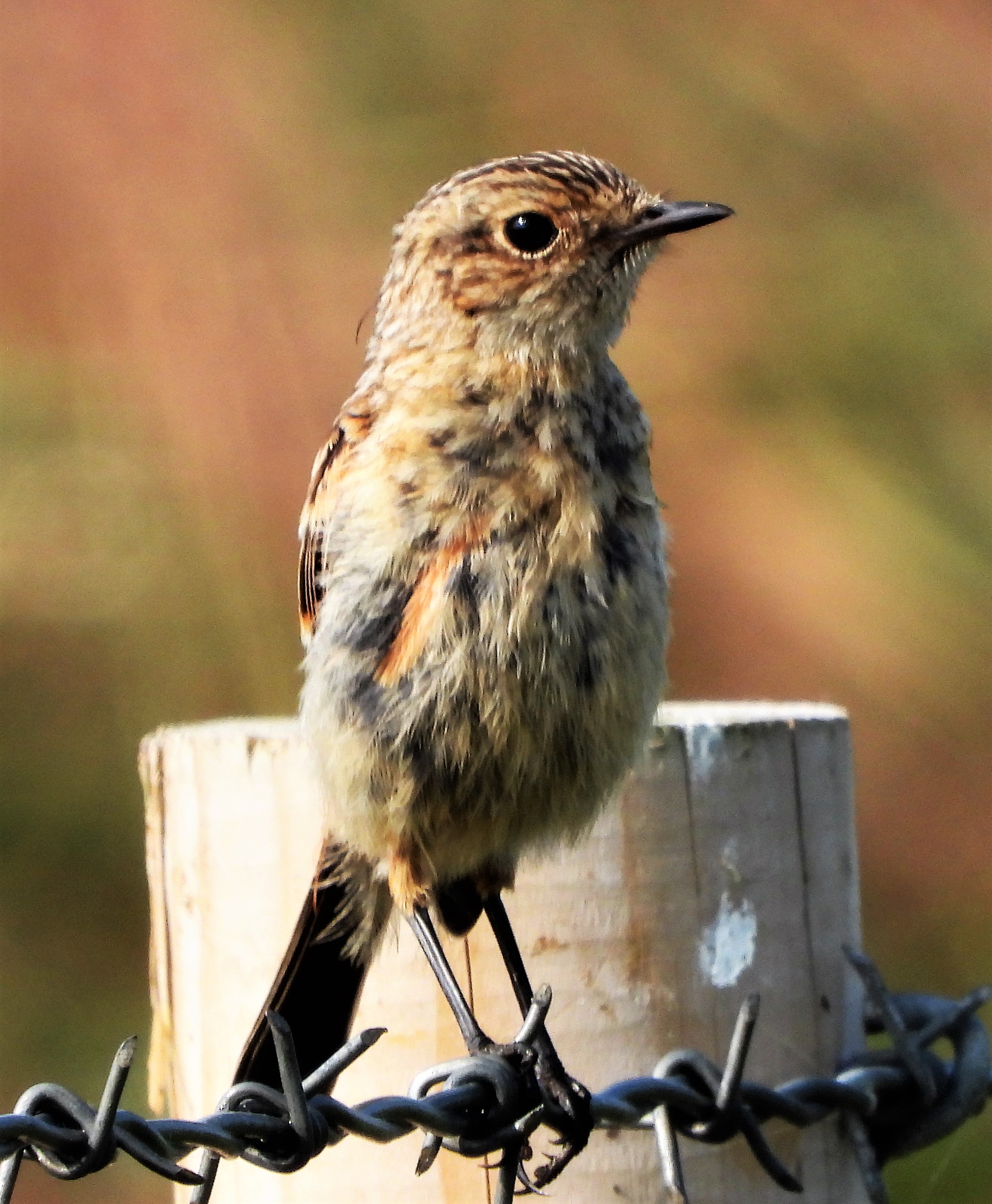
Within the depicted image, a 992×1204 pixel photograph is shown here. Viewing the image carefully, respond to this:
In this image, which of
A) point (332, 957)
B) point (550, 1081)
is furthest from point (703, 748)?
point (332, 957)

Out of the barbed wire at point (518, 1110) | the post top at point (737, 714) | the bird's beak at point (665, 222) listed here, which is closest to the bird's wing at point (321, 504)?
the bird's beak at point (665, 222)

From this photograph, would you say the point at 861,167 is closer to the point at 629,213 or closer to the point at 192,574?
the point at 192,574

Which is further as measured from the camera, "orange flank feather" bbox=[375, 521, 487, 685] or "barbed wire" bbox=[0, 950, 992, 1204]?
"orange flank feather" bbox=[375, 521, 487, 685]

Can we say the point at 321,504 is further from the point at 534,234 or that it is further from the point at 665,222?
the point at 665,222

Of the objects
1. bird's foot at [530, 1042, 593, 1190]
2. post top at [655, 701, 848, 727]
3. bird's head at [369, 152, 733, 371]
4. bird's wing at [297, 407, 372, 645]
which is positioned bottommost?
A: bird's foot at [530, 1042, 593, 1190]

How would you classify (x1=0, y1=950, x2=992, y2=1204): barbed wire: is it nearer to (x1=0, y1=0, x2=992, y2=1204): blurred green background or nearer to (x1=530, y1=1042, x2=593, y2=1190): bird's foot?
(x1=530, y1=1042, x2=593, y2=1190): bird's foot

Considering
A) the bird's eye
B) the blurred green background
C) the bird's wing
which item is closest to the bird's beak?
the bird's eye

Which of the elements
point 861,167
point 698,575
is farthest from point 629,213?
point 861,167

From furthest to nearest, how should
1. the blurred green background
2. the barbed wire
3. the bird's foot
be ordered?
the blurred green background, the bird's foot, the barbed wire
